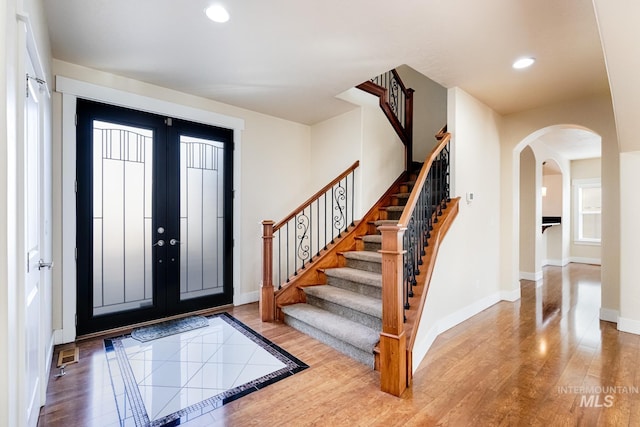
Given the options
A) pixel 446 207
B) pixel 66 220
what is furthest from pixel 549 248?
pixel 66 220

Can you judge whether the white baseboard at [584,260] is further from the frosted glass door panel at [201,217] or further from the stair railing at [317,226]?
the frosted glass door panel at [201,217]

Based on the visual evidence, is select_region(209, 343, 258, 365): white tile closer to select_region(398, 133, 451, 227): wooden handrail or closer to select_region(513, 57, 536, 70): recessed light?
select_region(398, 133, 451, 227): wooden handrail

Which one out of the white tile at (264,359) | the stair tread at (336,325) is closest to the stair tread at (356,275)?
the stair tread at (336,325)

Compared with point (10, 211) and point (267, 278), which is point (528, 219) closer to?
point (267, 278)

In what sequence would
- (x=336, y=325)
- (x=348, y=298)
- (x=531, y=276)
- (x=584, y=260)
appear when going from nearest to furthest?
(x=336, y=325), (x=348, y=298), (x=531, y=276), (x=584, y=260)

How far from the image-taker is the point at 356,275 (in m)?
3.49

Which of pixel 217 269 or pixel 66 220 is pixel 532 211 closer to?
pixel 217 269

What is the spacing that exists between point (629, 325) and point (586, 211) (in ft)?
19.7

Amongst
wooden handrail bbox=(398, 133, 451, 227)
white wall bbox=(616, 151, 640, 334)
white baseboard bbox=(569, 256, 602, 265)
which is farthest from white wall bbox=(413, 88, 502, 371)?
white baseboard bbox=(569, 256, 602, 265)

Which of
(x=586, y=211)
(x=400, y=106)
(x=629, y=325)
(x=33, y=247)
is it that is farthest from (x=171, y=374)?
(x=586, y=211)

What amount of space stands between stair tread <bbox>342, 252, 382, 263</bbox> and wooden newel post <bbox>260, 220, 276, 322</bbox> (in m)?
0.99

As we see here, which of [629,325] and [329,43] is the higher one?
[329,43]

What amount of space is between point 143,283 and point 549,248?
900 centimetres

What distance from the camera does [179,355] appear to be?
2818mm
